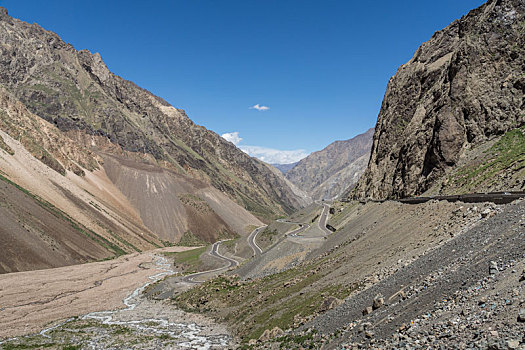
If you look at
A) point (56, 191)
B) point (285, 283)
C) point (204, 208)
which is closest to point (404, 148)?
point (285, 283)

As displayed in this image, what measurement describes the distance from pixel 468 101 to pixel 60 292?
221 ft

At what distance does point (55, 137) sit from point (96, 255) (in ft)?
294

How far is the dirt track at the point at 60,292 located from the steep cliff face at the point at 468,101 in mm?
49986

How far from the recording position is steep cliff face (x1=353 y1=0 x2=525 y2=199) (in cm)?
4472

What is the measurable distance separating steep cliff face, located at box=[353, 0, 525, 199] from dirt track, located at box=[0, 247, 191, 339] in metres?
50.0

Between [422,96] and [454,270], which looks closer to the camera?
[454,270]

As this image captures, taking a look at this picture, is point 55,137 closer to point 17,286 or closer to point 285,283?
point 17,286

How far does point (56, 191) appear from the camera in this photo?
4102 inches

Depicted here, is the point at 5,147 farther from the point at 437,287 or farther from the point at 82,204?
the point at 437,287

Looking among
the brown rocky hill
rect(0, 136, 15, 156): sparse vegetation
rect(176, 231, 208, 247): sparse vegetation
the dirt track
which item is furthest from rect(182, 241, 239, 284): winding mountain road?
rect(0, 136, 15, 156): sparse vegetation

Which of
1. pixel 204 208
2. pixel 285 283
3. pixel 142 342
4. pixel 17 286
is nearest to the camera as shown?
pixel 142 342

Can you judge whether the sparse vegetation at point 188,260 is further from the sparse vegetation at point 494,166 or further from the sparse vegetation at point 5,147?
the sparse vegetation at point 494,166

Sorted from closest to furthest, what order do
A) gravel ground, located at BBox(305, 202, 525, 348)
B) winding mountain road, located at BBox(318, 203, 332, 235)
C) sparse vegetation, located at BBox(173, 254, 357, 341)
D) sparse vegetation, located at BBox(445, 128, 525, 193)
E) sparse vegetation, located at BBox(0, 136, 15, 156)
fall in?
gravel ground, located at BBox(305, 202, 525, 348) → sparse vegetation, located at BBox(173, 254, 357, 341) → sparse vegetation, located at BBox(445, 128, 525, 193) → winding mountain road, located at BBox(318, 203, 332, 235) → sparse vegetation, located at BBox(0, 136, 15, 156)

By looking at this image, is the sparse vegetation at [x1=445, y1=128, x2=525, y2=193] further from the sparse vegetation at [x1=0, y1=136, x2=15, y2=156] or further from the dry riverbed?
the sparse vegetation at [x1=0, y1=136, x2=15, y2=156]
